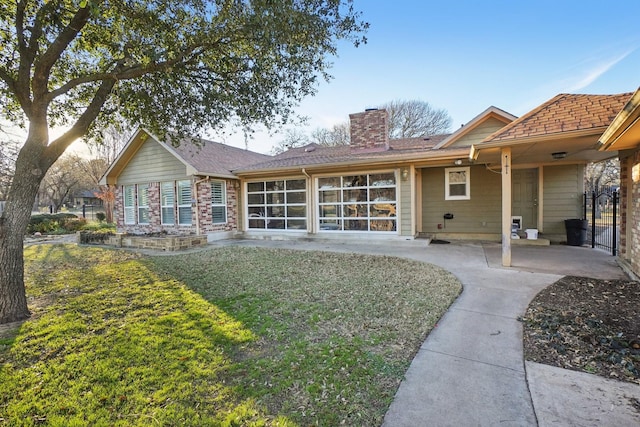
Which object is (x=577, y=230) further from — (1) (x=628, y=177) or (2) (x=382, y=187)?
(2) (x=382, y=187)

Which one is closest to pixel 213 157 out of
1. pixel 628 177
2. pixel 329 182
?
pixel 329 182

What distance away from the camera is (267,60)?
20.1ft

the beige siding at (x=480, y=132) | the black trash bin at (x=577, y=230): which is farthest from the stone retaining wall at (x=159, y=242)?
the black trash bin at (x=577, y=230)

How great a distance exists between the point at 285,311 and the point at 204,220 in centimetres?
853

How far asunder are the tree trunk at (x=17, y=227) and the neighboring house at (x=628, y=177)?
780cm

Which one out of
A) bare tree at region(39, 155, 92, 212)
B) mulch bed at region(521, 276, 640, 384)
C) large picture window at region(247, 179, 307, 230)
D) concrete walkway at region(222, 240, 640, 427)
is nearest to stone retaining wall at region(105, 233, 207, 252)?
large picture window at region(247, 179, 307, 230)

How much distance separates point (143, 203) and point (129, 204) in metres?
1.06

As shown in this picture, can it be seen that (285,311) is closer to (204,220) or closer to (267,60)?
(267,60)

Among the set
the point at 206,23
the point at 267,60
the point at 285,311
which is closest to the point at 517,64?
the point at 267,60

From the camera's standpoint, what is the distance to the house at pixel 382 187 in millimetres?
9094

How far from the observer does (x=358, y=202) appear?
10633mm

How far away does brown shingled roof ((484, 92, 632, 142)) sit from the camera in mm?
5168

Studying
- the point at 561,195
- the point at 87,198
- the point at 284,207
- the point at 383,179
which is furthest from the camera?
the point at 87,198

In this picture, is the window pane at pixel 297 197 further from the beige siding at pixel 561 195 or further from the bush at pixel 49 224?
the bush at pixel 49 224
